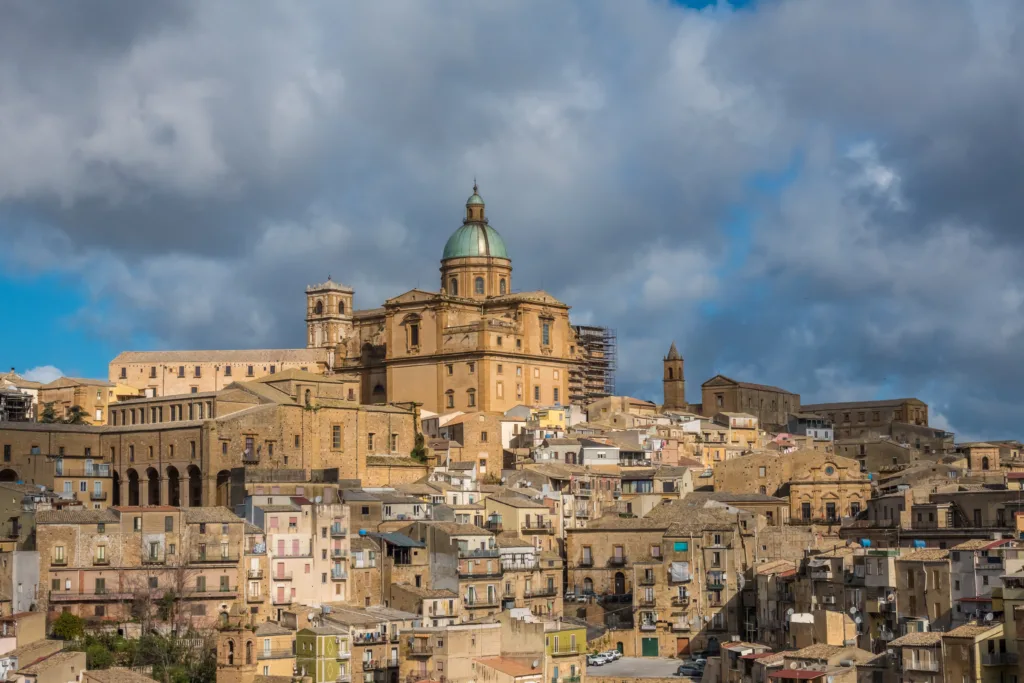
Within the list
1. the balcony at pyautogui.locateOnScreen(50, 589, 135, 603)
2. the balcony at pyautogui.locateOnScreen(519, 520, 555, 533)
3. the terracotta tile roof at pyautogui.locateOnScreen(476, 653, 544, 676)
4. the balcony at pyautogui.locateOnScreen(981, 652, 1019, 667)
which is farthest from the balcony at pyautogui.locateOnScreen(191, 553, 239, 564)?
the balcony at pyautogui.locateOnScreen(981, 652, 1019, 667)

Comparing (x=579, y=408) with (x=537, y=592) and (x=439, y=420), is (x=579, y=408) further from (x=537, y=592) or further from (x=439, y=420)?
(x=537, y=592)

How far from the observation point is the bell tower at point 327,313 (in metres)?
136

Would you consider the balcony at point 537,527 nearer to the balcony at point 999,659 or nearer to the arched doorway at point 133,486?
the arched doorway at point 133,486

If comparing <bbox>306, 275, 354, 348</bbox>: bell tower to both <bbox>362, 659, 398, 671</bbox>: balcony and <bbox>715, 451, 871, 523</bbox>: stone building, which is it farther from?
<bbox>362, 659, 398, 671</bbox>: balcony

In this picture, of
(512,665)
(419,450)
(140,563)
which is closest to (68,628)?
(140,563)

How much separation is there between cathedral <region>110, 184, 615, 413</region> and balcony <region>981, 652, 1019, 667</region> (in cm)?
4755

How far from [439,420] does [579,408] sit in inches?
480

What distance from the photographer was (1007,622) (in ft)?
188

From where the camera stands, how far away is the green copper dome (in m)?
119

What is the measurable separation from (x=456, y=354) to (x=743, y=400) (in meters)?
23.3

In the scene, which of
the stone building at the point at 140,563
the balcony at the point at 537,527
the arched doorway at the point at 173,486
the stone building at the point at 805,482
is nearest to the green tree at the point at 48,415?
the arched doorway at the point at 173,486

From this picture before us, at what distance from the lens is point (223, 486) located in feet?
273

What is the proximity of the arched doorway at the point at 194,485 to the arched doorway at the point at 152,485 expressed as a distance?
2148 millimetres

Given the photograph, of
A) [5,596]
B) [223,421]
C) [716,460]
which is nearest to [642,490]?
[716,460]
